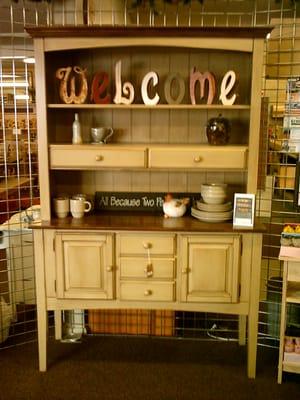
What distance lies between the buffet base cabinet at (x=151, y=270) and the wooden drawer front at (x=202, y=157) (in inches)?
16.3

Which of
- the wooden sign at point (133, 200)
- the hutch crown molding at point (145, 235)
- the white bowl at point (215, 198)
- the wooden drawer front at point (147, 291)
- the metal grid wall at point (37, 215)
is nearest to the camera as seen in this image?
the hutch crown molding at point (145, 235)

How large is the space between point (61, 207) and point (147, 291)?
2.48 ft

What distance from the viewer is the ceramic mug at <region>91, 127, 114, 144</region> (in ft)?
8.39

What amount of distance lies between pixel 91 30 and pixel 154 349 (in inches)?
82.8

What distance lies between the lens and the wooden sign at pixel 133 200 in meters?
2.77

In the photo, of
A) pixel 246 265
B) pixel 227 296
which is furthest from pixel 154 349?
pixel 246 265

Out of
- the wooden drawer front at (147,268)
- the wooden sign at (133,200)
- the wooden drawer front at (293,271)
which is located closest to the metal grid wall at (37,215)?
the wooden drawer front at (293,271)

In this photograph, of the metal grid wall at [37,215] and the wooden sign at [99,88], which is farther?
the metal grid wall at [37,215]

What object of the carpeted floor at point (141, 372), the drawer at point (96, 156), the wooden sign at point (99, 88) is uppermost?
the wooden sign at point (99, 88)

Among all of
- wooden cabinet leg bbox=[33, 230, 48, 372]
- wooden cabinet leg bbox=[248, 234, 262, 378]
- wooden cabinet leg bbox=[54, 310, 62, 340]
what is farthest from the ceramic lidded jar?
wooden cabinet leg bbox=[54, 310, 62, 340]

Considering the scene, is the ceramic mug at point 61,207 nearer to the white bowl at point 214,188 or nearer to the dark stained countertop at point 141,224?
the dark stained countertop at point 141,224

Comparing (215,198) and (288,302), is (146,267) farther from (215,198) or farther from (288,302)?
(288,302)

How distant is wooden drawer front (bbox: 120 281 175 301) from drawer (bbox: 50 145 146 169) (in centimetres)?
72

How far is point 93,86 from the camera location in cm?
248
